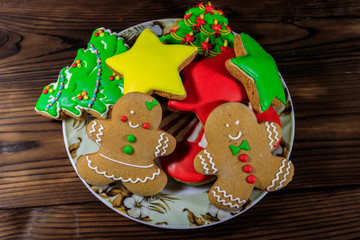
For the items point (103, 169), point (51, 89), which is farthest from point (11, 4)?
point (103, 169)

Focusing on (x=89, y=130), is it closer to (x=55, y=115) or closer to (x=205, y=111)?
(x=55, y=115)

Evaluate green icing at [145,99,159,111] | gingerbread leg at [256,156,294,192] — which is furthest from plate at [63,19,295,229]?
green icing at [145,99,159,111]

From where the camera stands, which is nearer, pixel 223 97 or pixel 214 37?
pixel 223 97

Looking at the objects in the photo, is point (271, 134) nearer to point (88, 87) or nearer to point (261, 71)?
point (261, 71)

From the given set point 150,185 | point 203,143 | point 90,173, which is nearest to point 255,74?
point 203,143

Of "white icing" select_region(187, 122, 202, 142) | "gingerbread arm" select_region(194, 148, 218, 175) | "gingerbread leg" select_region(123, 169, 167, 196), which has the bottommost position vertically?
"gingerbread leg" select_region(123, 169, 167, 196)

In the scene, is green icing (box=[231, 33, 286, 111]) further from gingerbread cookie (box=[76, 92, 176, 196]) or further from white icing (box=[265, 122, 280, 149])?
gingerbread cookie (box=[76, 92, 176, 196])

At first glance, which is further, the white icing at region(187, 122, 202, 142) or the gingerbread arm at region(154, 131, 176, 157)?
the white icing at region(187, 122, 202, 142)
